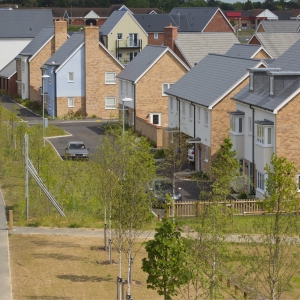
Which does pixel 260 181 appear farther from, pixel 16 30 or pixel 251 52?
pixel 16 30

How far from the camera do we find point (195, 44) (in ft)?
236

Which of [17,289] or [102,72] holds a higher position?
[102,72]

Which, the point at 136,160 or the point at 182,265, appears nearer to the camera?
the point at 182,265

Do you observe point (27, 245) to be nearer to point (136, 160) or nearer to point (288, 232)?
point (136, 160)

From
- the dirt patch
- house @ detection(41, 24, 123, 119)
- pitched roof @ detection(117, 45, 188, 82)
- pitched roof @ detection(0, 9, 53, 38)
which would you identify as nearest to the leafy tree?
the dirt patch

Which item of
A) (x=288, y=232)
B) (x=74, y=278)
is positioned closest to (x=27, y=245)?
(x=74, y=278)

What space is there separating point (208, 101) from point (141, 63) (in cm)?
1947

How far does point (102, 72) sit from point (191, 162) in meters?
25.0

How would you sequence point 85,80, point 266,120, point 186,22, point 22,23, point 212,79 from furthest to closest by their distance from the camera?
point 186,22, point 22,23, point 85,80, point 212,79, point 266,120

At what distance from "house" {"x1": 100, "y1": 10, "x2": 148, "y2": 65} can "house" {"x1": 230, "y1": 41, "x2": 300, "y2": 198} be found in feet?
172

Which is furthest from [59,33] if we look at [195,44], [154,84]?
[154,84]

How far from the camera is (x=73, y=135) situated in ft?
211

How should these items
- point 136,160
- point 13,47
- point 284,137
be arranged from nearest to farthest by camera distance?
point 136,160 < point 284,137 < point 13,47

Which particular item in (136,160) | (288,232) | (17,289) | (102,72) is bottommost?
(17,289)
